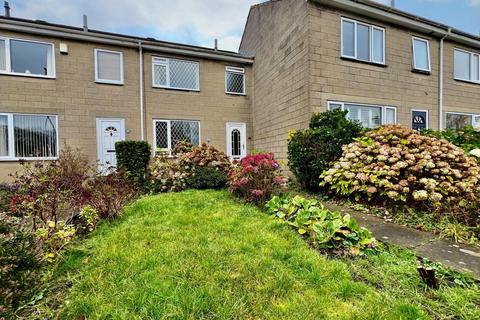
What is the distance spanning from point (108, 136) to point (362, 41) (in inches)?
384

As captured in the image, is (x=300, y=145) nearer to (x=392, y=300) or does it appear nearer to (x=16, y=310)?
(x=392, y=300)

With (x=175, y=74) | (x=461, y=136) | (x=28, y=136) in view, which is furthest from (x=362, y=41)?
(x=28, y=136)

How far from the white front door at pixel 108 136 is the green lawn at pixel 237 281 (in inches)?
256

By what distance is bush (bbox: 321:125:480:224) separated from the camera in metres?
4.30

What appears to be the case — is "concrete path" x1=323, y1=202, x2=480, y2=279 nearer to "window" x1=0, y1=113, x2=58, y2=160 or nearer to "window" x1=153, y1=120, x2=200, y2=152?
"window" x1=153, y1=120, x2=200, y2=152

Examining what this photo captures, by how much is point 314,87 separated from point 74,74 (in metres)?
8.47

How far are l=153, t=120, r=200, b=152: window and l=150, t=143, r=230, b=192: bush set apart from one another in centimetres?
201

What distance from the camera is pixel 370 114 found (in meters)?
8.24

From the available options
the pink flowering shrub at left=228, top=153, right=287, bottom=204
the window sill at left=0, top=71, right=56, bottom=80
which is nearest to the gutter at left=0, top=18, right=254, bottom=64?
the window sill at left=0, top=71, right=56, bottom=80

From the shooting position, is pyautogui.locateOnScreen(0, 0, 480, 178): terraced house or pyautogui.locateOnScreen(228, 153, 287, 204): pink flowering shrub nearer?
pyautogui.locateOnScreen(228, 153, 287, 204): pink flowering shrub

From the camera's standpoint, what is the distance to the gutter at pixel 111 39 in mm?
7977

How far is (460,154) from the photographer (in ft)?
16.4

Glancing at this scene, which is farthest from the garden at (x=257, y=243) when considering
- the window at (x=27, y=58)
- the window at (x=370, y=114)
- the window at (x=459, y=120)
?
the window at (x=27, y=58)

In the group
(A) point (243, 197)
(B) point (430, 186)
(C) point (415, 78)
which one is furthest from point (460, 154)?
(C) point (415, 78)
